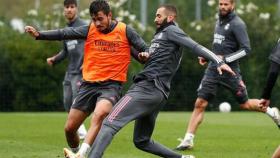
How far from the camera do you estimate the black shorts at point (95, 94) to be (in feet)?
38.3

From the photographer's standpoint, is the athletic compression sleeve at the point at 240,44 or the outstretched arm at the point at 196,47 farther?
the athletic compression sleeve at the point at 240,44

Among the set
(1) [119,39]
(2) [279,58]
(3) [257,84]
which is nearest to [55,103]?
(3) [257,84]

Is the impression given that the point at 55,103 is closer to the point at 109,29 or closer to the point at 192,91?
the point at 192,91

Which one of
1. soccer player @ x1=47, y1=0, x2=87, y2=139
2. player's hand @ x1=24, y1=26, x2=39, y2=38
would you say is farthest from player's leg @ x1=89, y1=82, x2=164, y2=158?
soccer player @ x1=47, y1=0, x2=87, y2=139

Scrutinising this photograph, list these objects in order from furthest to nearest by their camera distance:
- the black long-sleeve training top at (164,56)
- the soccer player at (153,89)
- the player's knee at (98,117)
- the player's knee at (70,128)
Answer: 1. the player's knee at (70,128)
2. the player's knee at (98,117)
3. the black long-sleeve training top at (164,56)
4. the soccer player at (153,89)

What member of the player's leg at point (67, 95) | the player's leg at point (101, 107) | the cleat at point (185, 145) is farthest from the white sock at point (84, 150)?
the player's leg at point (67, 95)

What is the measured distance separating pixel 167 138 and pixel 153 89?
5747mm

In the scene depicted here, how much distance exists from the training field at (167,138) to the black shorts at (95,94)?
134 centimetres

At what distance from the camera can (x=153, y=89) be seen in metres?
10.9

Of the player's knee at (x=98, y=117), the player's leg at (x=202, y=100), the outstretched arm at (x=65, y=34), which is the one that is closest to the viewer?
the player's knee at (x=98, y=117)

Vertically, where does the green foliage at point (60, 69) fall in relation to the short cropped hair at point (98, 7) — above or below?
below

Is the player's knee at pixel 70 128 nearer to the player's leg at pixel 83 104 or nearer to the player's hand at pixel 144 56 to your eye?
the player's leg at pixel 83 104

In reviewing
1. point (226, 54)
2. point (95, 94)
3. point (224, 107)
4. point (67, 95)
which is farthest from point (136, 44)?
point (224, 107)

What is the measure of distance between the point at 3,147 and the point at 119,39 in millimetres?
3565
